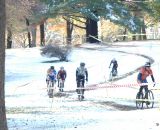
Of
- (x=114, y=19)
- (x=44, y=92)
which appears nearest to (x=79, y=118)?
(x=44, y=92)

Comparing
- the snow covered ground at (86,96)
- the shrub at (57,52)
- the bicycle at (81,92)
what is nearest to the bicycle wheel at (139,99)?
the snow covered ground at (86,96)

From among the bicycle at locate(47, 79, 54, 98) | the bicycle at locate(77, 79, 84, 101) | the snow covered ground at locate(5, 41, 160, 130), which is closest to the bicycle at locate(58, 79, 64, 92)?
the snow covered ground at locate(5, 41, 160, 130)

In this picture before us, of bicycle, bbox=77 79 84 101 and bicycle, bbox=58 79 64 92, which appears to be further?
bicycle, bbox=58 79 64 92

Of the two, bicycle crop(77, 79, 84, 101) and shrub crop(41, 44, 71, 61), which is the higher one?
shrub crop(41, 44, 71, 61)

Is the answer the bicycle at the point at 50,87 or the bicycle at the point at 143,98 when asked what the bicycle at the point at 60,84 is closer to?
the bicycle at the point at 50,87

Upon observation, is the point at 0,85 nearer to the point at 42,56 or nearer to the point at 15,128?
the point at 15,128

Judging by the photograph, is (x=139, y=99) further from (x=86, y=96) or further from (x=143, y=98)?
(x=86, y=96)

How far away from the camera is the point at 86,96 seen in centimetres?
2811

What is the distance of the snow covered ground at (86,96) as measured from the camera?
1548cm

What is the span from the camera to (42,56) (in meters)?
49.4

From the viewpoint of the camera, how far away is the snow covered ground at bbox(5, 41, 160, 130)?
610 inches

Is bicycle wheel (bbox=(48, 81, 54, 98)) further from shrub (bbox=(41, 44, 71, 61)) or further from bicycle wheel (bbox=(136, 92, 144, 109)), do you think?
shrub (bbox=(41, 44, 71, 61))

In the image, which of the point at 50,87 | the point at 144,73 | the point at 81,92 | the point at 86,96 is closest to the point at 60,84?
the point at 50,87

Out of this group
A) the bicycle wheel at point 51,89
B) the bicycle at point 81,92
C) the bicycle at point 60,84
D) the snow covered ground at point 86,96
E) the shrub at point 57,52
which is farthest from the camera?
the shrub at point 57,52
